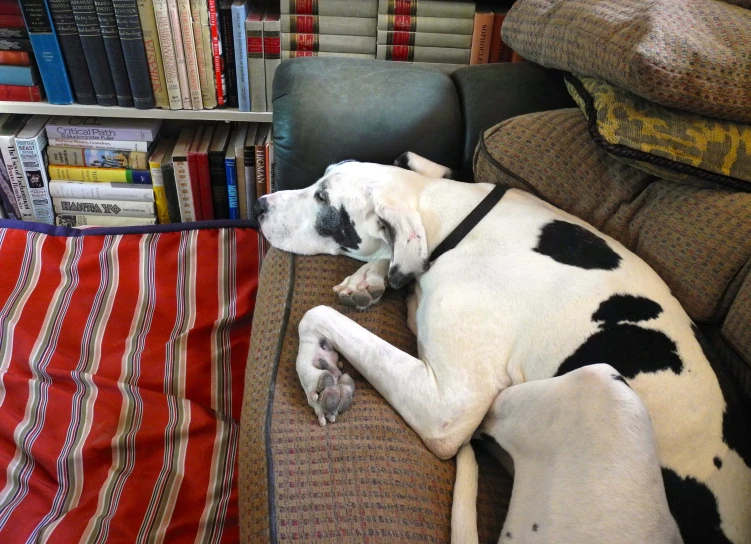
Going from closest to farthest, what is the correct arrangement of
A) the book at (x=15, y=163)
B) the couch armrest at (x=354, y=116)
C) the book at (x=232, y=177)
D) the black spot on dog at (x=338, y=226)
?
1. the black spot on dog at (x=338, y=226)
2. the couch armrest at (x=354, y=116)
3. the book at (x=15, y=163)
4. the book at (x=232, y=177)

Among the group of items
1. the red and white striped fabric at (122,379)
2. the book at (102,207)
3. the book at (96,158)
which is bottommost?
the book at (102,207)

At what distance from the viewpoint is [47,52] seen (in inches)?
75.0

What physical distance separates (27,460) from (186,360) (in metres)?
0.42

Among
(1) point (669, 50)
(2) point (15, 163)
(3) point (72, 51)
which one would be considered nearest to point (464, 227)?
(1) point (669, 50)

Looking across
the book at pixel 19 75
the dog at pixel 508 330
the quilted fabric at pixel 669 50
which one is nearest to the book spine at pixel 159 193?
the book at pixel 19 75

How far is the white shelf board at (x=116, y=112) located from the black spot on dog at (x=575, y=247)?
125 cm

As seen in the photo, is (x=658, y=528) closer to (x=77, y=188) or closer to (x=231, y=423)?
(x=231, y=423)

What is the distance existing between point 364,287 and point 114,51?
1268mm

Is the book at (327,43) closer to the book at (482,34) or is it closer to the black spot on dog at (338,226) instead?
the book at (482,34)

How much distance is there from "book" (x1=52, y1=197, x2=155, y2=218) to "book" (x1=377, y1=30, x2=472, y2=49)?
1.05 m

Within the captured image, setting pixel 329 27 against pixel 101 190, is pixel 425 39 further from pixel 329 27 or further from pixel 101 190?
pixel 101 190

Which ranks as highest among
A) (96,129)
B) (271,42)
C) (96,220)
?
(271,42)

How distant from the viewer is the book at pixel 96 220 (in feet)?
7.36

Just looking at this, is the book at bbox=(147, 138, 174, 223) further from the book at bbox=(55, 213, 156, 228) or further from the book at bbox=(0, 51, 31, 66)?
the book at bbox=(0, 51, 31, 66)
